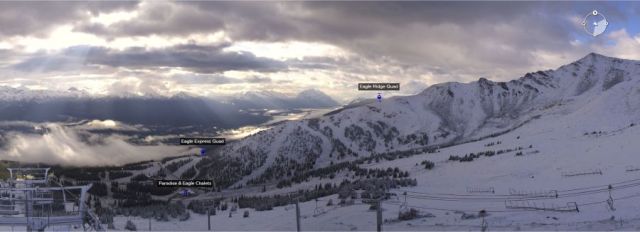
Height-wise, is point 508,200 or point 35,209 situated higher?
→ point 35,209

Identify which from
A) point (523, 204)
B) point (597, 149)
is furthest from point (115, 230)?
point (597, 149)

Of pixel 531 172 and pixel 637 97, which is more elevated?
pixel 637 97

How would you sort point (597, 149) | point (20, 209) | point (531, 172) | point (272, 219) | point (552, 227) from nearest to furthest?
1. point (552, 227)
2. point (20, 209)
3. point (272, 219)
4. point (531, 172)
5. point (597, 149)

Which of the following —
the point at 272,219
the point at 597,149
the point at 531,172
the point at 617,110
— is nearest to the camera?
the point at 272,219

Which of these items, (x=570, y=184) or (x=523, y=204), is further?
(x=570, y=184)

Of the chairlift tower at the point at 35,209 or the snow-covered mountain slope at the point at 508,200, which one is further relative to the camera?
the snow-covered mountain slope at the point at 508,200

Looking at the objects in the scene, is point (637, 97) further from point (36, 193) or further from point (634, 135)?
point (36, 193)

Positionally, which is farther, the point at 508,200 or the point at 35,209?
the point at 508,200

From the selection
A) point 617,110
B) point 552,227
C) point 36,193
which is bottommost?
point 552,227

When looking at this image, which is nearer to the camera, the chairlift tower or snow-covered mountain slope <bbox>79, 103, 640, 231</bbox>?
the chairlift tower

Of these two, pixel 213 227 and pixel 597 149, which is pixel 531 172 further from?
pixel 213 227
